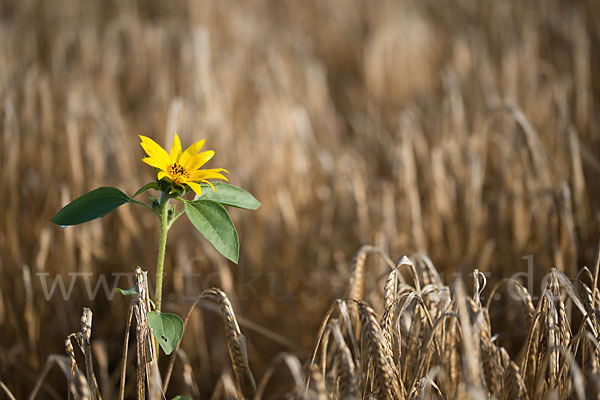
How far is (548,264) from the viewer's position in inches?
49.1

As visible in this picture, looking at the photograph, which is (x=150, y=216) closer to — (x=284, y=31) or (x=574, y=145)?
(x=574, y=145)

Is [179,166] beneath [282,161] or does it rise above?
beneath

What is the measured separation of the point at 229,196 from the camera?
0.72 m

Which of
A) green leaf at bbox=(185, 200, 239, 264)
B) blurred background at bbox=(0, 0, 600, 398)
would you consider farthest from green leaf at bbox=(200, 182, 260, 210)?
blurred background at bbox=(0, 0, 600, 398)

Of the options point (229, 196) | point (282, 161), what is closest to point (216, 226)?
point (229, 196)

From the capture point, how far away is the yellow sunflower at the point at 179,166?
659 millimetres

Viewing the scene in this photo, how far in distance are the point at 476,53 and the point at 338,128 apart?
0.64 metres

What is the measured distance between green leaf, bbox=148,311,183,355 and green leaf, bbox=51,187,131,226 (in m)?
0.15

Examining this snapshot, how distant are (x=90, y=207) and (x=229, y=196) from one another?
18 cm

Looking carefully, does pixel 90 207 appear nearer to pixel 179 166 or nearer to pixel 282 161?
pixel 179 166

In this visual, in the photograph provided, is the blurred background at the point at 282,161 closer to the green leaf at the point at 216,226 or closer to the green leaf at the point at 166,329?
the green leaf at the point at 166,329

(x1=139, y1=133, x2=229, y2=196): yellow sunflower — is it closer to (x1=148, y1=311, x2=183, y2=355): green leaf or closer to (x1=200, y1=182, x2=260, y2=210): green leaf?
(x1=200, y1=182, x2=260, y2=210): green leaf

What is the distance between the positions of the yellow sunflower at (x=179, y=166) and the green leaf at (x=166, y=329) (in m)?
0.17

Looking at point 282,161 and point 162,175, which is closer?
point 162,175
